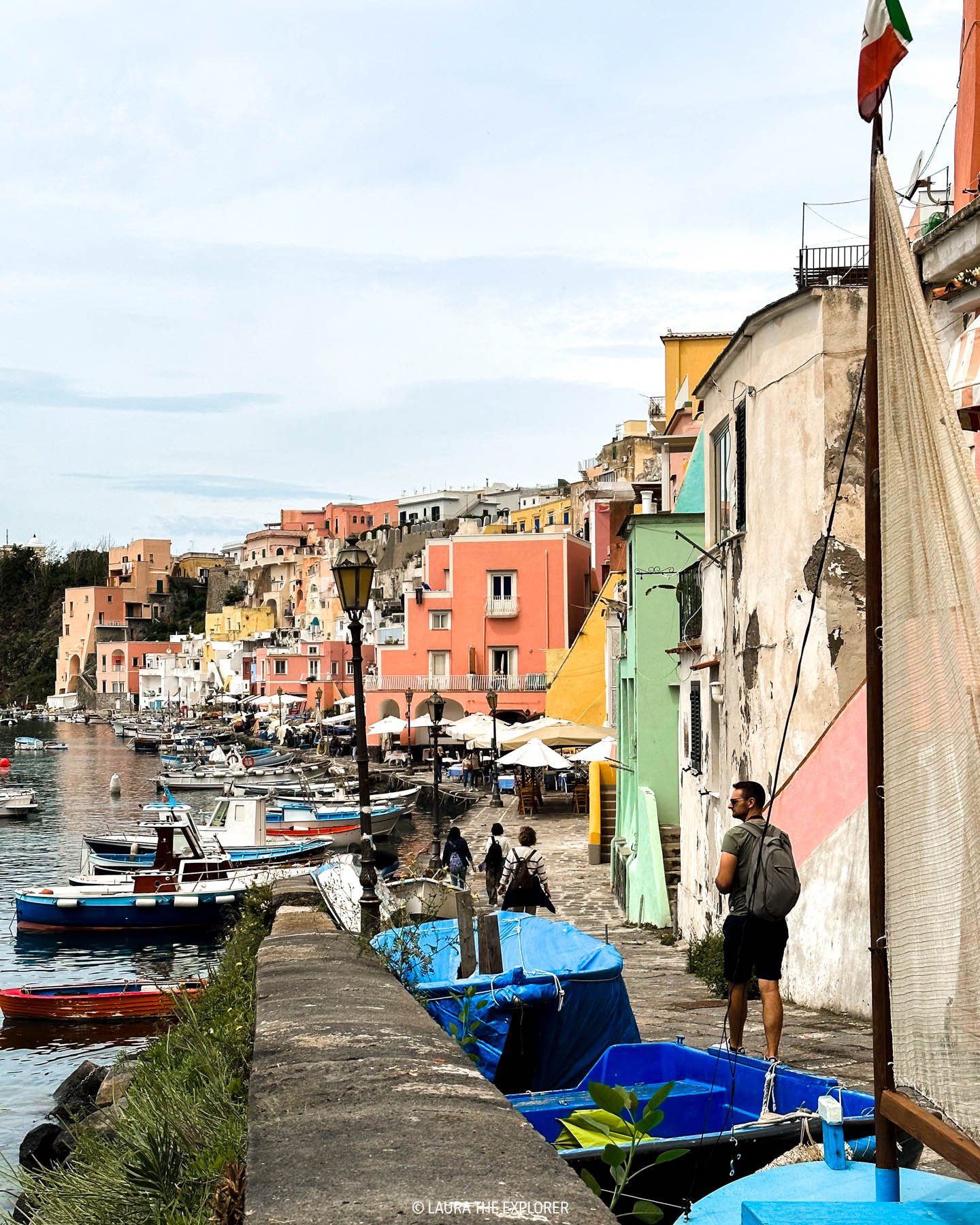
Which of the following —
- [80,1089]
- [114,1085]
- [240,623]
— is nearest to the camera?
[114,1085]

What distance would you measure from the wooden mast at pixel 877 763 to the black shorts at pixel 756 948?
329 centimetres

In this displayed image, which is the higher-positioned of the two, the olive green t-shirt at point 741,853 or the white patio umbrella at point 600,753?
the olive green t-shirt at point 741,853

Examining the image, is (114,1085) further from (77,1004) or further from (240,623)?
(240,623)

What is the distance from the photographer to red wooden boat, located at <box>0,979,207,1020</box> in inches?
784

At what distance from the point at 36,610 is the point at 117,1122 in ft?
590

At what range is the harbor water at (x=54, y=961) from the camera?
56.5 feet

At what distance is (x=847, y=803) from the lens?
9906 millimetres

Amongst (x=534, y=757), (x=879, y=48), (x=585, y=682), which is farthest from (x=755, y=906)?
(x=585, y=682)

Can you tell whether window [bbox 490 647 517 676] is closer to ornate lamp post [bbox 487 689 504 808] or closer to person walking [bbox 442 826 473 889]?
ornate lamp post [bbox 487 689 504 808]

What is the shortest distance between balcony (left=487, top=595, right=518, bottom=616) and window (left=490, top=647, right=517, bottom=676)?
180cm

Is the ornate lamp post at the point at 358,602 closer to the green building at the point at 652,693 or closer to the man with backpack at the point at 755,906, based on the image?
the man with backpack at the point at 755,906

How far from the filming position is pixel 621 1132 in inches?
199

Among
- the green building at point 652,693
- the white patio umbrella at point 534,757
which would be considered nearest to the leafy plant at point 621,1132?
the green building at point 652,693

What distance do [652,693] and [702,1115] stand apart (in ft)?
51.1
